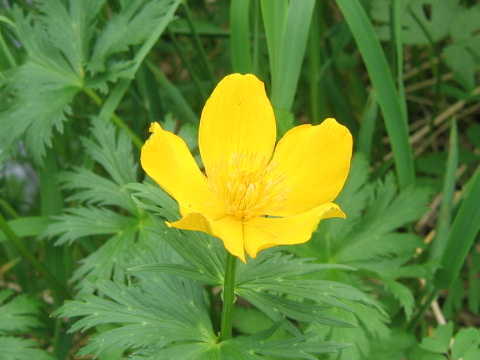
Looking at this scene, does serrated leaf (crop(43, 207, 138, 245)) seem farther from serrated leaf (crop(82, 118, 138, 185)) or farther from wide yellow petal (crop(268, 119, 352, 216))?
wide yellow petal (crop(268, 119, 352, 216))

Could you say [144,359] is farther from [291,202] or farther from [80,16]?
[80,16]

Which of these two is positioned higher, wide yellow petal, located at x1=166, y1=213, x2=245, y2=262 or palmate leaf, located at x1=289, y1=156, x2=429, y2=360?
palmate leaf, located at x1=289, y1=156, x2=429, y2=360

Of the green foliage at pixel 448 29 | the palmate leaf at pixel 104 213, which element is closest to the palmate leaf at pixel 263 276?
the palmate leaf at pixel 104 213

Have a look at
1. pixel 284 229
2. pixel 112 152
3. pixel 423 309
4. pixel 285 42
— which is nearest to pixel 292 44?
pixel 285 42

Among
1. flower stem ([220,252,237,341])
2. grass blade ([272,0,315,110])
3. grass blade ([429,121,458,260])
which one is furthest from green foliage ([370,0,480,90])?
flower stem ([220,252,237,341])

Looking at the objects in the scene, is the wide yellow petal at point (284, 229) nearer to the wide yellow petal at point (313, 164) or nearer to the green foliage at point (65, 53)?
the wide yellow petal at point (313, 164)

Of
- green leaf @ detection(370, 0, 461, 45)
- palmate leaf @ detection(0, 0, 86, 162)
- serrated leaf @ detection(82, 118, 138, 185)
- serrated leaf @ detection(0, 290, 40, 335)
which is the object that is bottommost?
serrated leaf @ detection(0, 290, 40, 335)

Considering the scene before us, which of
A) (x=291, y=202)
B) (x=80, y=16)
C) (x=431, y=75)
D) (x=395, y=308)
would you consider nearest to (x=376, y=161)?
(x=431, y=75)
